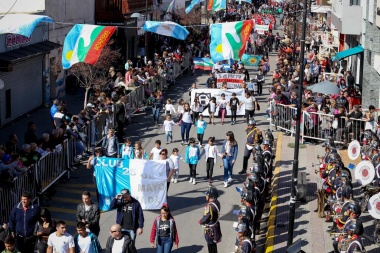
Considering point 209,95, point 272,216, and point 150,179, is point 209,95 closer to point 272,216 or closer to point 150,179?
point 150,179

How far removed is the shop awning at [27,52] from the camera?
95.2ft

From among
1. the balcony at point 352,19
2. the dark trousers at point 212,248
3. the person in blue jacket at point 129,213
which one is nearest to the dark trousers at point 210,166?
the dark trousers at point 212,248

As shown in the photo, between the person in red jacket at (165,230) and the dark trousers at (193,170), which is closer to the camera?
the person in red jacket at (165,230)

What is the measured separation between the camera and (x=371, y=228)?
59.7 ft

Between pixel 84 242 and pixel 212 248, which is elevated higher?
pixel 84 242

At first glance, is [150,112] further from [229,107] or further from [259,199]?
[259,199]

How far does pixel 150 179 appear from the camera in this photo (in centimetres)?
1897

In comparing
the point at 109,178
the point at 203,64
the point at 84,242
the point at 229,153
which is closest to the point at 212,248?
the point at 84,242

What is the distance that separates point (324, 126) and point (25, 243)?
46.9 feet

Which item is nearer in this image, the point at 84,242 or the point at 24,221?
the point at 84,242

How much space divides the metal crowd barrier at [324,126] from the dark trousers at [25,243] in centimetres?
1199

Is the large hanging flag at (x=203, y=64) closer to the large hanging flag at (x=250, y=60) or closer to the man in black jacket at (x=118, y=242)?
the large hanging flag at (x=250, y=60)

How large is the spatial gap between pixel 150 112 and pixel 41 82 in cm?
524

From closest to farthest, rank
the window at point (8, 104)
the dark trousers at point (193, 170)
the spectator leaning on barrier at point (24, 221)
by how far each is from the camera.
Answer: the spectator leaning on barrier at point (24, 221) < the dark trousers at point (193, 170) < the window at point (8, 104)
